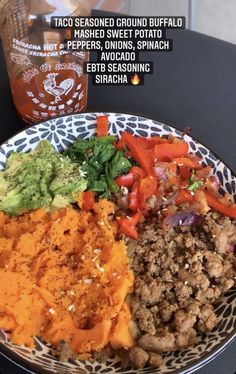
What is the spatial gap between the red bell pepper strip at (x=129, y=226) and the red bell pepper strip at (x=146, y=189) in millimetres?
52

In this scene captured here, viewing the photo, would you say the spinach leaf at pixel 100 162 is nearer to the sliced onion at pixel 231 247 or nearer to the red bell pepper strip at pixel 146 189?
the red bell pepper strip at pixel 146 189

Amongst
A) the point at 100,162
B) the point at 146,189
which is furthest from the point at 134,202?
the point at 100,162

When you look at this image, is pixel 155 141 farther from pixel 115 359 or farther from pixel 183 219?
pixel 115 359

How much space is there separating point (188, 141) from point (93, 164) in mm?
271

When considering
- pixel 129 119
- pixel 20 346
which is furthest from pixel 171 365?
pixel 129 119

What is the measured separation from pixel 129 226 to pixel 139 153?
223mm

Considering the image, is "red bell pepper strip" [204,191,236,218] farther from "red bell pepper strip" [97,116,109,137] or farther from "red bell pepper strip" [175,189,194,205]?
"red bell pepper strip" [97,116,109,137]

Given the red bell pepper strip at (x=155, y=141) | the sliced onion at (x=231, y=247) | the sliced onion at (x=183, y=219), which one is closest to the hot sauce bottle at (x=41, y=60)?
the red bell pepper strip at (x=155, y=141)

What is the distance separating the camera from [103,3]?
2.81 metres

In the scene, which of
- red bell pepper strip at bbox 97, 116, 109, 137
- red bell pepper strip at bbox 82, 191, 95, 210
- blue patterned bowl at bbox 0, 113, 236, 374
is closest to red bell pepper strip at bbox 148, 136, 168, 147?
blue patterned bowl at bbox 0, 113, 236, 374

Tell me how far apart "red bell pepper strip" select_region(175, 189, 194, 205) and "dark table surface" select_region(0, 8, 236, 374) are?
0.67 ft

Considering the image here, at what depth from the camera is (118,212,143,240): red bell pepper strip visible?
1316 millimetres

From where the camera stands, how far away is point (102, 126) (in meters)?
1.48

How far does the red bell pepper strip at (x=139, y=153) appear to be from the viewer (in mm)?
1424
